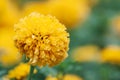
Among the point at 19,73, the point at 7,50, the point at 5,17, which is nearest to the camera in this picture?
the point at 19,73

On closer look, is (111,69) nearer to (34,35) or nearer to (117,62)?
(117,62)

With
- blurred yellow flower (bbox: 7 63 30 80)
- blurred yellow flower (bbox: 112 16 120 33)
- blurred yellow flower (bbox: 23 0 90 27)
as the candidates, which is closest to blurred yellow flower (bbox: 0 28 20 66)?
blurred yellow flower (bbox: 7 63 30 80)

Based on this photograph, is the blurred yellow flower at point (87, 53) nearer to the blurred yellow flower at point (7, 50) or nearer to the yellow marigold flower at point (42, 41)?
the blurred yellow flower at point (7, 50)

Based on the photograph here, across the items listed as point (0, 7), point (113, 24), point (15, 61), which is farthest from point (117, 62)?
point (113, 24)

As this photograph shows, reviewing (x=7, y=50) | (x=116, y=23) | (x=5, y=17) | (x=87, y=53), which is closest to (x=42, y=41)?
(x=7, y=50)

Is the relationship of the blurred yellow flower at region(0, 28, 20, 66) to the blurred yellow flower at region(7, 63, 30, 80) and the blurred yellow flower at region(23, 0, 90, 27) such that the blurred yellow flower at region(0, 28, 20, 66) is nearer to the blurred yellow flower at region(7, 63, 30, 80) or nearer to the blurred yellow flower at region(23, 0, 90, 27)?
the blurred yellow flower at region(7, 63, 30, 80)

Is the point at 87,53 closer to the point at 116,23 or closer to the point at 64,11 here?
the point at 64,11
